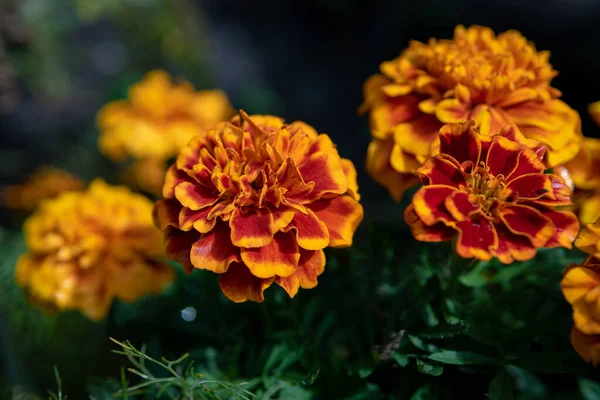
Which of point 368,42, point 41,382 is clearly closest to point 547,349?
point 41,382

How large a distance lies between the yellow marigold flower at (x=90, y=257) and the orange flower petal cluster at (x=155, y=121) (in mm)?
431

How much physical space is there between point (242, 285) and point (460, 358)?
365 mm

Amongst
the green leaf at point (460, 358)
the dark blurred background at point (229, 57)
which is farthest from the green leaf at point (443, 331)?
the dark blurred background at point (229, 57)

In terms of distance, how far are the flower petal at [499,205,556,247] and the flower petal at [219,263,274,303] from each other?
0.35 m

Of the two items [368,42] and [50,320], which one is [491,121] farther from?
[368,42]

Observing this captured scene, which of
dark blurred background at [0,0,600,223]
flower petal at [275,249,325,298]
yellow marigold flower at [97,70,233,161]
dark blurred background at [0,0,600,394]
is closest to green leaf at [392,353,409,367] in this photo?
flower petal at [275,249,325,298]

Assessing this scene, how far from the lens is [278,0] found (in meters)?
4.55

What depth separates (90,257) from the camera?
1255 millimetres

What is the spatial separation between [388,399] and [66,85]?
104 inches

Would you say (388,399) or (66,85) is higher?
(388,399)

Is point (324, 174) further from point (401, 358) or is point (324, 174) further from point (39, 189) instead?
point (39, 189)

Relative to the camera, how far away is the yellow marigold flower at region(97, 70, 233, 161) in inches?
69.6

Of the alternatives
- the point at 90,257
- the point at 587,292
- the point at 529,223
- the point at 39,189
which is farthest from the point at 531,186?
the point at 39,189

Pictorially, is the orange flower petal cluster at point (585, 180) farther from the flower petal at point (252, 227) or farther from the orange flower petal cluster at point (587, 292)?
the flower petal at point (252, 227)
